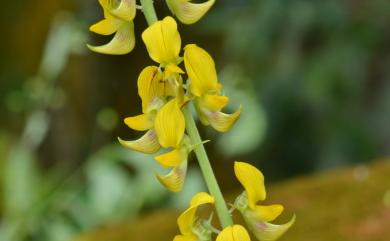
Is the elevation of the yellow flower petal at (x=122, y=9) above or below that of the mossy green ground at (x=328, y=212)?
above

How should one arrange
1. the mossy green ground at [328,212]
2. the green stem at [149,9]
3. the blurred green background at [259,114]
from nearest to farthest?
1. the green stem at [149,9]
2. the mossy green ground at [328,212]
3. the blurred green background at [259,114]

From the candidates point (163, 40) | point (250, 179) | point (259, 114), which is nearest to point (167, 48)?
point (163, 40)

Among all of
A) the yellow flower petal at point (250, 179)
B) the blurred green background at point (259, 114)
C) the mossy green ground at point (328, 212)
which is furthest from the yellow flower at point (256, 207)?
the blurred green background at point (259, 114)

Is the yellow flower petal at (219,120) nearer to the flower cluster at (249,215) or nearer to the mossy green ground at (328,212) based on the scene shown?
the flower cluster at (249,215)

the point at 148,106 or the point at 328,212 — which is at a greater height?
the point at 148,106

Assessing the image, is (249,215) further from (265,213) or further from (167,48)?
(167,48)

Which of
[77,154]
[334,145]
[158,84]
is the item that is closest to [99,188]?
[334,145]

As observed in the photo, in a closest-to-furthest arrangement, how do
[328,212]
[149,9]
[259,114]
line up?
[149,9] → [328,212] → [259,114]
